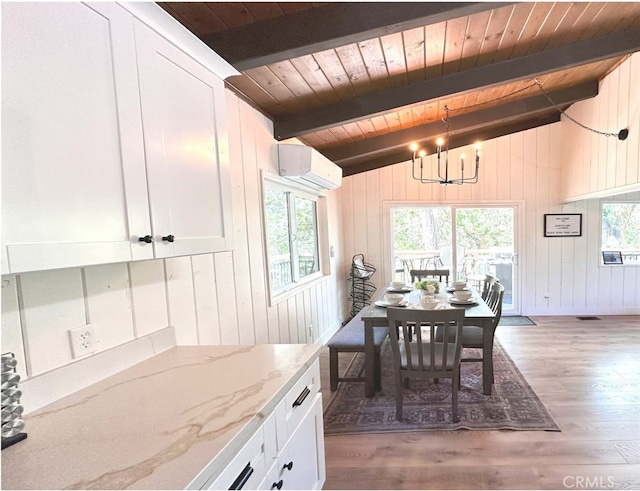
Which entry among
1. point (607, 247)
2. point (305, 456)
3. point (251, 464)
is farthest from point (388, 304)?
point (607, 247)

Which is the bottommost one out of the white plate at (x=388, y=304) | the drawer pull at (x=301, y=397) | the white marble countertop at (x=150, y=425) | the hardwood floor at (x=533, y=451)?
the hardwood floor at (x=533, y=451)

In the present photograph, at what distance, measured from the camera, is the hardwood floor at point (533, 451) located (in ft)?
6.12

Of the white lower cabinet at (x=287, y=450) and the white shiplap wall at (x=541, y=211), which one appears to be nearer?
the white lower cabinet at (x=287, y=450)

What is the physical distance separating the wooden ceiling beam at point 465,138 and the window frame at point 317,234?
1.05 m

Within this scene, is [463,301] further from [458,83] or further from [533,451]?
[458,83]

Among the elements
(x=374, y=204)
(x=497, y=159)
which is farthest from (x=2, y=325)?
(x=497, y=159)

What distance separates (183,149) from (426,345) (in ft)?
7.33

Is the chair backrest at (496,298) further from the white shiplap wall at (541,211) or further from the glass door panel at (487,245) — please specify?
the white shiplap wall at (541,211)

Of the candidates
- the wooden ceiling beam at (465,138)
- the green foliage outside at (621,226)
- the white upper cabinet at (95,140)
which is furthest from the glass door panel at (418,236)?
the white upper cabinet at (95,140)

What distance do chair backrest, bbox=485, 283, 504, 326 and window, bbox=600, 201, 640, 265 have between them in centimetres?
302

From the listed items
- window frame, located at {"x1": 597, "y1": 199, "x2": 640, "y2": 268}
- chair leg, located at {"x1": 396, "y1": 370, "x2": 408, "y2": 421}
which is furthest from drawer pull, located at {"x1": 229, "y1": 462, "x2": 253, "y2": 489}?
window frame, located at {"x1": 597, "y1": 199, "x2": 640, "y2": 268}

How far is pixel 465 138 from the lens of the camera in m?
5.01

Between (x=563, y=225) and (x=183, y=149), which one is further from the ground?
(x=183, y=149)

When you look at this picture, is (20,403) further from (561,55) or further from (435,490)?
(561,55)
